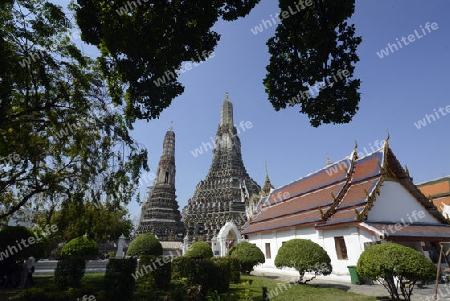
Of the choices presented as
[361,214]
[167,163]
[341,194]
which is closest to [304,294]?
[361,214]

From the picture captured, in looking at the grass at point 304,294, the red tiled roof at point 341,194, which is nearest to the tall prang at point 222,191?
the red tiled roof at point 341,194

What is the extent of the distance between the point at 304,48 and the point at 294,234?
544 inches

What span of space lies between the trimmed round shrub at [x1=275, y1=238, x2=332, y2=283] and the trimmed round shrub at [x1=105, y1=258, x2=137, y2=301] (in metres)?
7.17

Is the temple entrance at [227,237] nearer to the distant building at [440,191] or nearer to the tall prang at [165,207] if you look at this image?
the distant building at [440,191]

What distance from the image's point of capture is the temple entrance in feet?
88.1

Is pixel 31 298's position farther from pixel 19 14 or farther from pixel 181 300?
pixel 19 14

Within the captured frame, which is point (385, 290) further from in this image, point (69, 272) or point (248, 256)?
point (69, 272)

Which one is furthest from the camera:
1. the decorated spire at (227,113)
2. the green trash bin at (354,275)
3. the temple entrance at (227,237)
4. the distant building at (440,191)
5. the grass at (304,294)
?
the decorated spire at (227,113)

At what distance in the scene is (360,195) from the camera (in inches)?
587

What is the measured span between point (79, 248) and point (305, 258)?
17.1 m

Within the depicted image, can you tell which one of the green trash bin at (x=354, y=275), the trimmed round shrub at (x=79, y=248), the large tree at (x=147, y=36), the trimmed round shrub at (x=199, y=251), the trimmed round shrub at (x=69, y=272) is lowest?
the green trash bin at (x=354, y=275)

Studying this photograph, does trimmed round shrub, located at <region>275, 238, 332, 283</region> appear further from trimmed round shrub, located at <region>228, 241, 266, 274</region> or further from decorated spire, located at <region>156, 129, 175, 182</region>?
decorated spire, located at <region>156, 129, 175, 182</region>

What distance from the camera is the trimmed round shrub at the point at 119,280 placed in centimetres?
975

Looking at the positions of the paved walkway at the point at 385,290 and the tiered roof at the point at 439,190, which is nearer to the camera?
the paved walkway at the point at 385,290
